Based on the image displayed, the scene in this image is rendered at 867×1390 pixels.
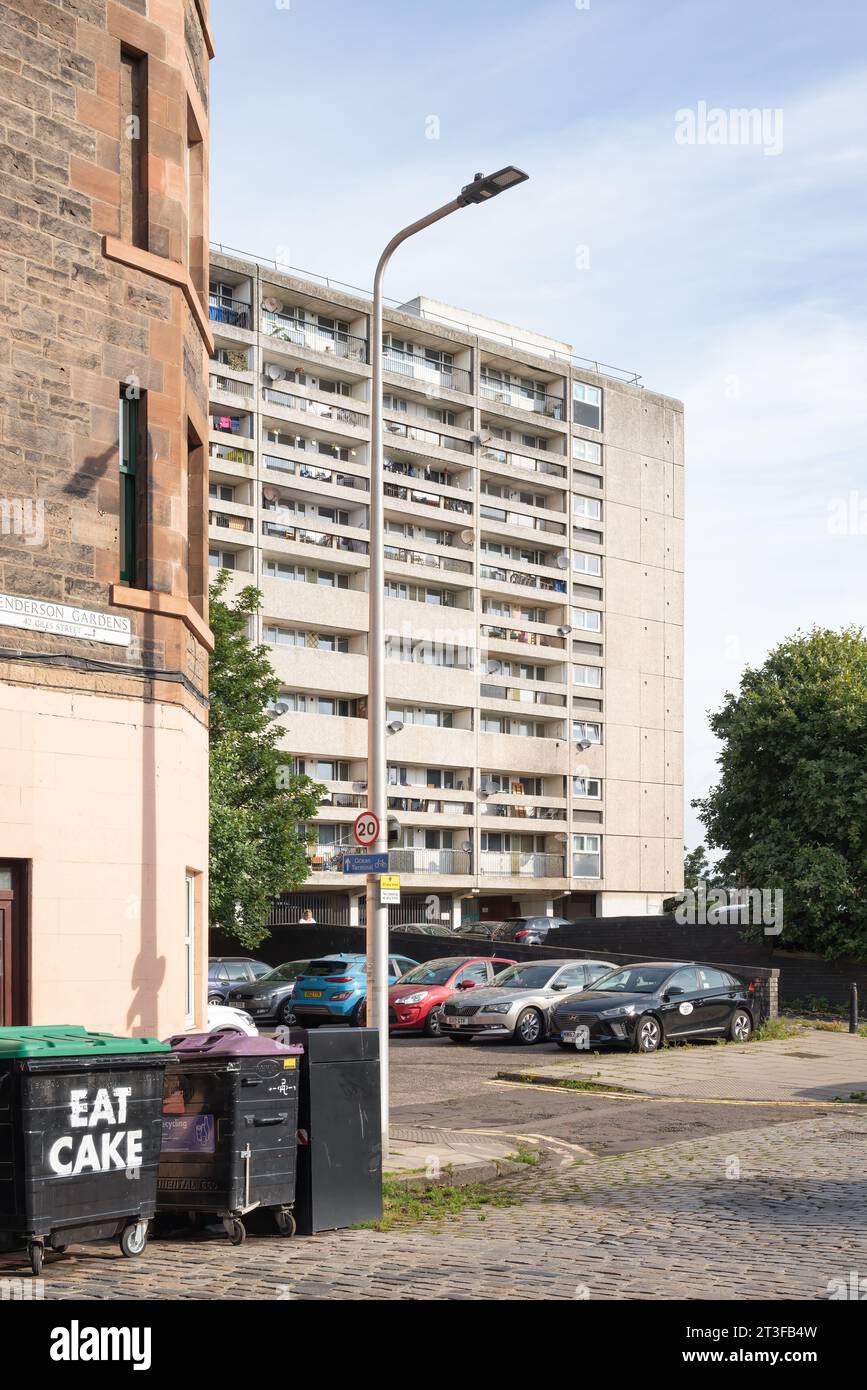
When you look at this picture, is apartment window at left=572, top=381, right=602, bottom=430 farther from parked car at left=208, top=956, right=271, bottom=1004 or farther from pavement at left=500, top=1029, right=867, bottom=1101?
pavement at left=500, top=1029, right=867, bottom=1101

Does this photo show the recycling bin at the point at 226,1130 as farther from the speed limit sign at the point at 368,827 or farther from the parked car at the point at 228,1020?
the parked car at the point at 228,1020

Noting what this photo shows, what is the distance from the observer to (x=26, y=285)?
13.2 m

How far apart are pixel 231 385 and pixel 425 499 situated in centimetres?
1011

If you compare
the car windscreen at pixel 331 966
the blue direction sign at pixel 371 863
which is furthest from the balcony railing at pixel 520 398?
the blue direction sign at pixel 371 863

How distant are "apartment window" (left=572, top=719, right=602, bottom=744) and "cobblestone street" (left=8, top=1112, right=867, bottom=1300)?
176 feet

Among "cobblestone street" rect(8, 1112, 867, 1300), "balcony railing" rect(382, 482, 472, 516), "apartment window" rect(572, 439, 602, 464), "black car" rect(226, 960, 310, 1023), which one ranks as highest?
"apartment window" rect(572, 439, 602, 464)

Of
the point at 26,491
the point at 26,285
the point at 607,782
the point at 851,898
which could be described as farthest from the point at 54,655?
the point at 607,782

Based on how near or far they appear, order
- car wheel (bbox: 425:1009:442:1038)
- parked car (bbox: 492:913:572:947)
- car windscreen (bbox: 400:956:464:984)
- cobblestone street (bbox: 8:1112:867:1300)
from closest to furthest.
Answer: cobblestone street (bbox: 8:1112:867:1300) → car wheel (bbox: 425:1009:442:1038) → car windscreen (bbox: 400:956:464:984) → parked car (bbox: 492:913:572:947)

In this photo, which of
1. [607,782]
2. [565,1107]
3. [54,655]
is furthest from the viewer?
[607,782]

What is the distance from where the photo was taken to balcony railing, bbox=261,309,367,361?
5738 cm

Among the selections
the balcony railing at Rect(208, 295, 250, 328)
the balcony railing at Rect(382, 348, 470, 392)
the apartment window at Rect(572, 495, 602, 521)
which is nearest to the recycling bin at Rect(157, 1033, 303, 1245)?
the balcony railing at Rect(208, 295, 250, 328)

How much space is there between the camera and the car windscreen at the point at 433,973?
28.3 meters
